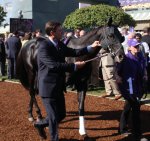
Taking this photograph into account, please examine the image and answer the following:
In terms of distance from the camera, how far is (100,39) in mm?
7066

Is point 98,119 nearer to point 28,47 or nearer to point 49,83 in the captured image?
point 28,47

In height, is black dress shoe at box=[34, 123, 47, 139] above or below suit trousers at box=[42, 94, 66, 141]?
below

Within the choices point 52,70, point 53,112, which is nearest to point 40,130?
point 53,112

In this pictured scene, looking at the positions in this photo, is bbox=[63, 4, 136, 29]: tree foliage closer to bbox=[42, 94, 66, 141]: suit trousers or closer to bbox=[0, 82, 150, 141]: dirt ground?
bbox=[0, 82, 150, 141]: dirt ground

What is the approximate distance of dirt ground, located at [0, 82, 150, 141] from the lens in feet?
22.4

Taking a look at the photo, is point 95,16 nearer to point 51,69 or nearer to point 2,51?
point 2,51

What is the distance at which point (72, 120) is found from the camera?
323 inches

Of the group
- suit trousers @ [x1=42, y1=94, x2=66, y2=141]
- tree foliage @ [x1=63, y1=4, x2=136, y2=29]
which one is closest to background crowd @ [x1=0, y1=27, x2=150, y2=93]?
suit trousers @ [x1=42, y1=94, x2=66, y2=141]

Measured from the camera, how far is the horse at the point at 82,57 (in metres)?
6.73

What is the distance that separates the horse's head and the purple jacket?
12.9 inches

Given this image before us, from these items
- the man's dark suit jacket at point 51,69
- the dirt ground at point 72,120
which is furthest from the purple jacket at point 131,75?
the man's dark suit jacket at point 51,69

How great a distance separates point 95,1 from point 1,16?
50.5 feet

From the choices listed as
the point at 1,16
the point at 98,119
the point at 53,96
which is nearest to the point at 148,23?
the point at 1,16

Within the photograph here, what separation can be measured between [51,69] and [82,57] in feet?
6.75
